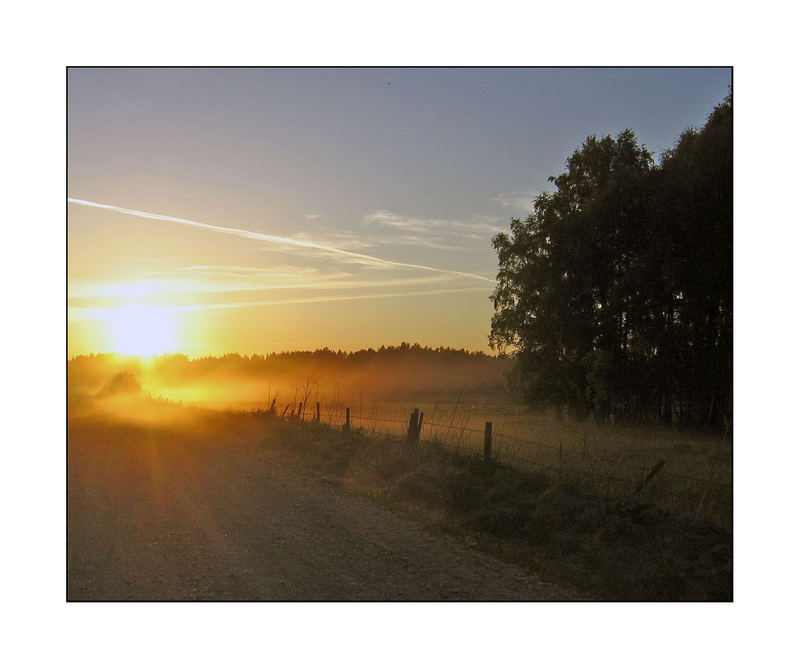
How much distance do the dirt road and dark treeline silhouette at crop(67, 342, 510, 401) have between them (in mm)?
11491

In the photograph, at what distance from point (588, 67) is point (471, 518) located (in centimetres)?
809

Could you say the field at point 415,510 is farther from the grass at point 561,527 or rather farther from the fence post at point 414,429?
the fence post at point 414,429

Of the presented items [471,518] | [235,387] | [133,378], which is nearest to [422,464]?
[471,518]

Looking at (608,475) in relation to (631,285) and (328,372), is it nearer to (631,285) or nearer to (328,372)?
(631,285)

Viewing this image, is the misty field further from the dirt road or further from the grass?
the dirt road

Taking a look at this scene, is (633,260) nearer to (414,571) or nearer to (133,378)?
(414,571)

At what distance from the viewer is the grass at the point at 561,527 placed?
9828mm

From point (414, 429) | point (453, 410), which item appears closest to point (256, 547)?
point (414, 429)

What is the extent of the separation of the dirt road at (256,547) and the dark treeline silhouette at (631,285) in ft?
45.2

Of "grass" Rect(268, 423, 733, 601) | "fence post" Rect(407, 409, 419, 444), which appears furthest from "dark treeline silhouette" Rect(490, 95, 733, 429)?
"grass" Rect(268, 423, 733, 601)

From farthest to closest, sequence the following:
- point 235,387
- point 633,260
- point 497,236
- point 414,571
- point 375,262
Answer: point 235,387 < point 497,236 < point 633,260 < point 375,262 < point 414,571

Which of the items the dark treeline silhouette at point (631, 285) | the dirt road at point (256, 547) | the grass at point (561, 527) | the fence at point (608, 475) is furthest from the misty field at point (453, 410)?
the dirt road at point (256, 547)
